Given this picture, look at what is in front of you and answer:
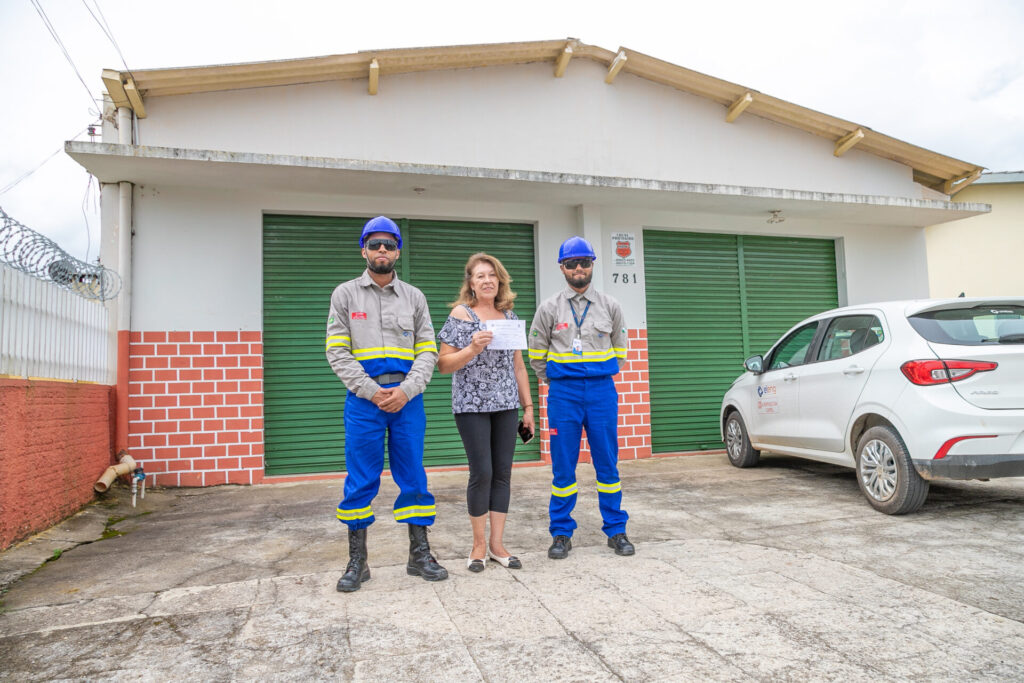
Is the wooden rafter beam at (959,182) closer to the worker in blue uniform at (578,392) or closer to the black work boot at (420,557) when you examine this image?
the worker in blue uniform at (578,392)

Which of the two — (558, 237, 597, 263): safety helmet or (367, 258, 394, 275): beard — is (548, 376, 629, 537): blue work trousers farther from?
(367, 258, 394, 275): beard

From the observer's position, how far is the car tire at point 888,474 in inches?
195

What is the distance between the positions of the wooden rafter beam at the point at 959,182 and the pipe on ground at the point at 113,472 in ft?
37.4

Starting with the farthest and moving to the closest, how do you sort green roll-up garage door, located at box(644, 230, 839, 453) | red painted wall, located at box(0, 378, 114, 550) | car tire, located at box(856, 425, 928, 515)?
green roll-up garage door, located at box(644, 230, 839, 453) < car tire, located at box(856, 425, 928, 515) < red painted wall, located at box(0, 378, 114, 550)

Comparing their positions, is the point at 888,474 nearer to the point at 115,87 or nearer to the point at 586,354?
the point at 586,354

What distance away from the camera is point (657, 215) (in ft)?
29.9

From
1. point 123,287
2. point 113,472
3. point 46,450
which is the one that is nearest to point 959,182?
point 123,287

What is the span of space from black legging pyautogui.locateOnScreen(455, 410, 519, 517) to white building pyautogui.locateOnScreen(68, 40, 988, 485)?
3.86m

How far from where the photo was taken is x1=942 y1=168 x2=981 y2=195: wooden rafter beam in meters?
9.75

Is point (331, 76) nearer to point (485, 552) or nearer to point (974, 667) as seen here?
point (485, 552)

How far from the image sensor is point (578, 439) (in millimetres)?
4320

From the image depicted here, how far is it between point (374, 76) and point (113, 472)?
4.90 metres

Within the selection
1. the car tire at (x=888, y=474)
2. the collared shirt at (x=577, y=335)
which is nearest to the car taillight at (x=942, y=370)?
the car tire at (x=888, y=474)

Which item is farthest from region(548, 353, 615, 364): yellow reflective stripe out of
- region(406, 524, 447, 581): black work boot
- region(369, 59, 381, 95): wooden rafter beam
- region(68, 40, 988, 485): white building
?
region(369, 59, 381, 95): wooden rafter beam
